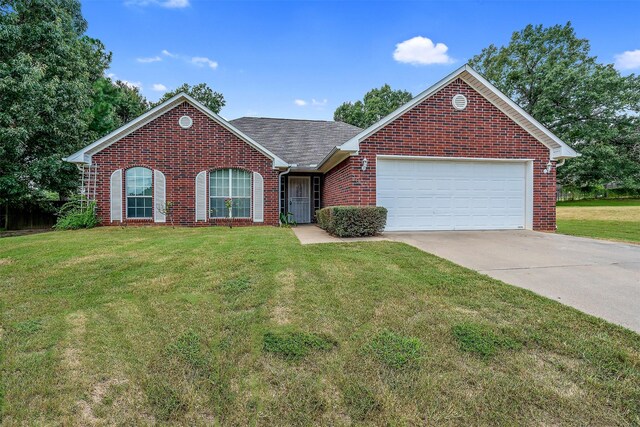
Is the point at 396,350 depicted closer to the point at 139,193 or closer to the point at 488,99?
the point at 488,99

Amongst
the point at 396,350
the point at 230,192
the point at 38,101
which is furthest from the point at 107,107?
the point at 396,350

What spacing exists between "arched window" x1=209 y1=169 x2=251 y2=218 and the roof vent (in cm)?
187

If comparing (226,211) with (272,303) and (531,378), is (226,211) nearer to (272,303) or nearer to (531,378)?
(272,303)

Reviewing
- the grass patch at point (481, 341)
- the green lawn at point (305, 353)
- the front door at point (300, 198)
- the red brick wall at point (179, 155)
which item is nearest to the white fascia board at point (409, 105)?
the red brick wall at point (179, 155)

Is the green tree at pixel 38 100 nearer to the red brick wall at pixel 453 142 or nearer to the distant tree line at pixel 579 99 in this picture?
the red brick wall at pixel 453 142

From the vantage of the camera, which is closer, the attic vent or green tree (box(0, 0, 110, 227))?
the attic vent

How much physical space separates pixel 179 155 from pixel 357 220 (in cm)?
713

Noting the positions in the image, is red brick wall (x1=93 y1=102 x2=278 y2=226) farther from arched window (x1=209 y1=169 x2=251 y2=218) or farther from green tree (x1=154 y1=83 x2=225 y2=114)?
green tree (x1=154 y1=83 x2=225 y2=114)

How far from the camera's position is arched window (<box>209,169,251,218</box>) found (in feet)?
39.2

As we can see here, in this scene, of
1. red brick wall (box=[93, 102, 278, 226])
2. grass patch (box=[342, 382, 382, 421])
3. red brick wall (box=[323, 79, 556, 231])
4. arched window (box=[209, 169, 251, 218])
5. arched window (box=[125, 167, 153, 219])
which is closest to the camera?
grass patch (box=[342, 382, 382, 421])

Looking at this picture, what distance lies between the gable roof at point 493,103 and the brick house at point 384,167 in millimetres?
32

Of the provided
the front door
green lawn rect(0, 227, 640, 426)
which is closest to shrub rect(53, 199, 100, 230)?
green lawn rect(0, 227, 640, 426)

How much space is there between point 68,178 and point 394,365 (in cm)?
1753

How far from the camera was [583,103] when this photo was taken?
1078 inches
